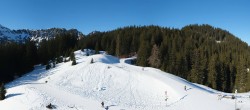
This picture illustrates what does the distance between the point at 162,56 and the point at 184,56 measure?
30.1ft

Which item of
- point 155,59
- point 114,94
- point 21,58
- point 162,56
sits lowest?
point 114,94

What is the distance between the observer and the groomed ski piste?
4288cm

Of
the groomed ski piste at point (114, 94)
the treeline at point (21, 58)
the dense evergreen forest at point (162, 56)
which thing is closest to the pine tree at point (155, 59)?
the dense evergreen forest at point (162, 56)

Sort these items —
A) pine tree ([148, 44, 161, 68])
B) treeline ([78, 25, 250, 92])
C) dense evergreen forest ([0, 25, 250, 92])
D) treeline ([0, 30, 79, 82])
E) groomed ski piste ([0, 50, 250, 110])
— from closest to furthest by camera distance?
1. groomed ski piste ([0, 50, 250, 110])
2. treeline ([0, 30, 79, 82])
3. dense evergreen forest ([0, 25, 250, 92])
4. treeline ([78, 25, 250, 92])
5. pine tree ([148, 44, 161, 68])

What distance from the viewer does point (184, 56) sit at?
102938 millimetres

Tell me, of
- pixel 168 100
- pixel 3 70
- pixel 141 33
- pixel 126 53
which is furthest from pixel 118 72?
pixel 141 33

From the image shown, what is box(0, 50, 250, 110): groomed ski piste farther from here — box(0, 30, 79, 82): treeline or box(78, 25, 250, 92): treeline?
box(78, 25, 250, 92): treeline

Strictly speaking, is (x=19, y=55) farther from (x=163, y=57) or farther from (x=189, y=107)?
(x=189, y=107)

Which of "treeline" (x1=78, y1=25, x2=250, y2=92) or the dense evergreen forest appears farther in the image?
"treeline" (x1=78, y1=25, x2=250, y2=92)

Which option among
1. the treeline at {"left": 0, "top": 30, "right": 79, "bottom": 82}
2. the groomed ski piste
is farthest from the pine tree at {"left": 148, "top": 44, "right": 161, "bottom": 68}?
the groomed ski piste

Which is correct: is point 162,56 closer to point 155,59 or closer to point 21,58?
point 155,59

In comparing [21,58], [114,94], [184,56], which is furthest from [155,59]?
[114,94]

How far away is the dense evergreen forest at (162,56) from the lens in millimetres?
89625

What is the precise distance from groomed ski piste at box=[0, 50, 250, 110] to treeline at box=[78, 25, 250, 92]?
33.4 metres
